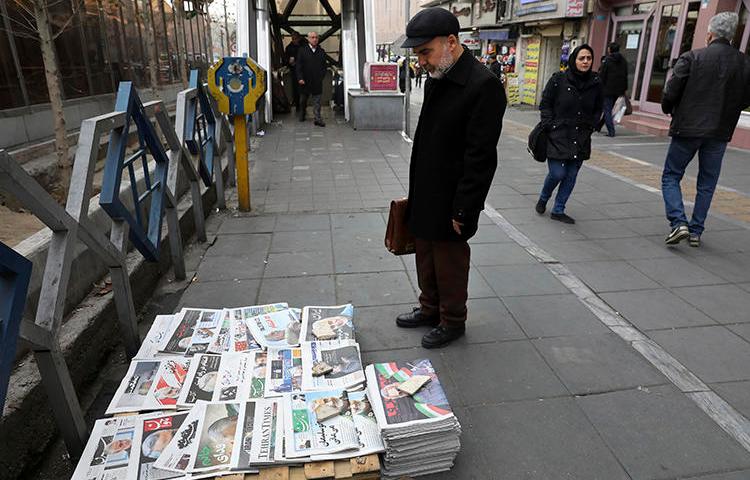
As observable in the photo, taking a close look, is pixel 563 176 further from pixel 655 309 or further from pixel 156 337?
pixel 156 337

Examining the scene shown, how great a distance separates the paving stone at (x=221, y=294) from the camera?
11.8 feet

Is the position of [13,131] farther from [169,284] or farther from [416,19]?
[416,19]

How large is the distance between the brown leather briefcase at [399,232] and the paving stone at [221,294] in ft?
3.81

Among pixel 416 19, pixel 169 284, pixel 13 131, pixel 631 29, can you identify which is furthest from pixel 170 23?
pixel 416 19

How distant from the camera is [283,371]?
260 centimetres

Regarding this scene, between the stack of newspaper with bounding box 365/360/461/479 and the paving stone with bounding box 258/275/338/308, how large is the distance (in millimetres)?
1433

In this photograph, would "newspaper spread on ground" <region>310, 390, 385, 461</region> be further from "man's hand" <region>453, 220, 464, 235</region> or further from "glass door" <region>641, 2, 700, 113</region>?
"glass door" <region>641, 2, 700, 113</region>

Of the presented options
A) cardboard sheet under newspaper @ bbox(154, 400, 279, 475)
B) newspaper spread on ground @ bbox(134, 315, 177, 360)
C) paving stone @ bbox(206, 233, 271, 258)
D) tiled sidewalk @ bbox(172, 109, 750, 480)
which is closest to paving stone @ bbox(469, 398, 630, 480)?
tiled sidewalk @ bbox(172, 109, 750, 480)

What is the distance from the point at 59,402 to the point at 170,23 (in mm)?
22679

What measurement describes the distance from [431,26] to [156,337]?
2262mm

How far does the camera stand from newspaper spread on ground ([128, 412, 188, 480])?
1984 millimetres

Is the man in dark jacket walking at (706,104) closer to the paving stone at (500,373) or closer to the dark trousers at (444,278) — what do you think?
the paving stone at (500,373)

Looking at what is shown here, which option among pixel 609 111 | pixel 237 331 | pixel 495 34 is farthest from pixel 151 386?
pixel 495 34

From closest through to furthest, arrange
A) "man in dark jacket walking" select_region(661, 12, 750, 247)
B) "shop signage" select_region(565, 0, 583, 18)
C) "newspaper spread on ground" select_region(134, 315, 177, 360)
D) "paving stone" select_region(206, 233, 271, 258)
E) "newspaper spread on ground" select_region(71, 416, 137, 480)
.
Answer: "newspaper spread on ground" select_region(71, 416, 137, 480), "newspaper spread on ground" select_region(134, 315, 177, 360), "man in dark jacket walking" select_region(661, 12, 750, 247), "paving stone" select_region(206, 233, 271, 258), "shop signage" select_region(565, 0, 583, 18)
